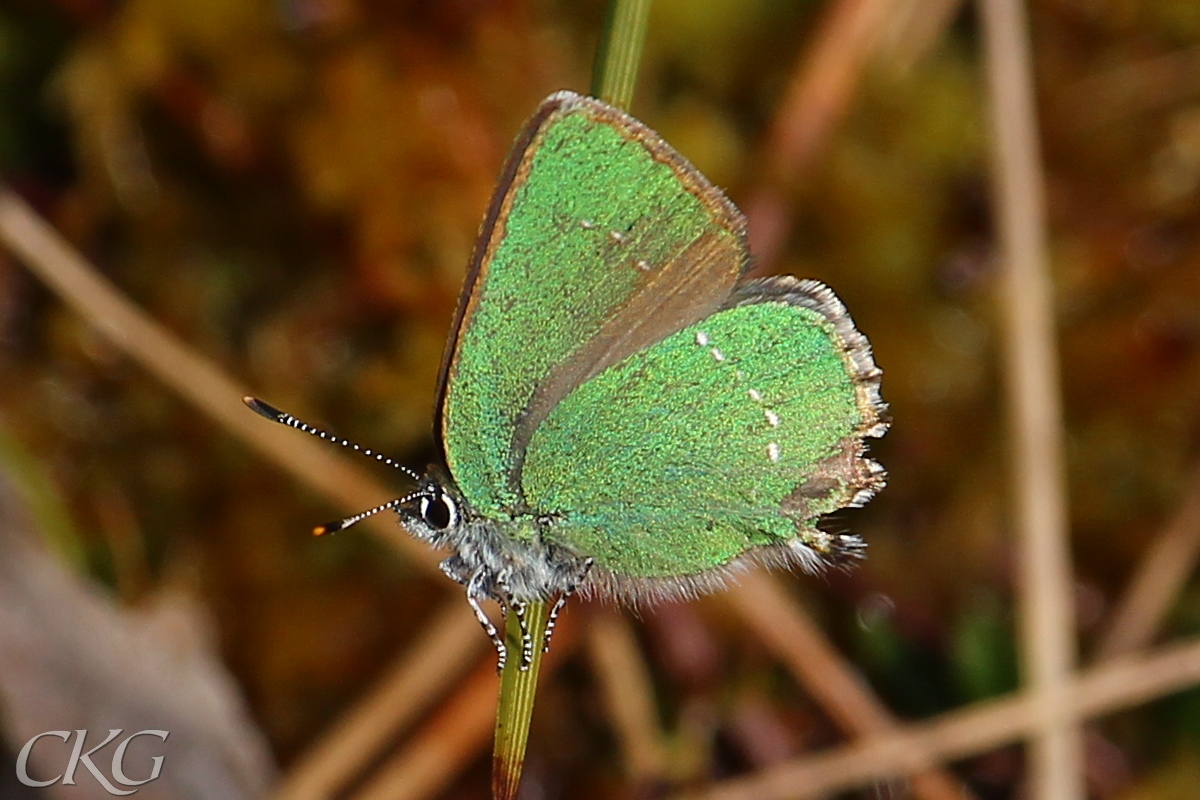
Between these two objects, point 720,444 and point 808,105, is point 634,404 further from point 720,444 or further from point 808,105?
point 808,105

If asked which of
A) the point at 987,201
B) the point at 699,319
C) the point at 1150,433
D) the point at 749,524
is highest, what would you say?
the point at 987,201

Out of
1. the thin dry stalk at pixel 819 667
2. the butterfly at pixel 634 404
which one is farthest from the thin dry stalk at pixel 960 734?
the butterfly at pixel 634 404

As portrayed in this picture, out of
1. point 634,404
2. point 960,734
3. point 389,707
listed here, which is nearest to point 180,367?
point 389,707

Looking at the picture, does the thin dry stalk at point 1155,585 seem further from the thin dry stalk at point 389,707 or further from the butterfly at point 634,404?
the thin dry stalk at point 389,707

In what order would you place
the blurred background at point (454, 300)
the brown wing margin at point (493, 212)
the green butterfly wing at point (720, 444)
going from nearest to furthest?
the brown wing margin at point (493, 212)
the green butterfly wing at point (720, 444)
the blurred background at point (454, 300)

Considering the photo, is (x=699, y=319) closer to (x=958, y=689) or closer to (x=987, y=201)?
(x=958, y=689)

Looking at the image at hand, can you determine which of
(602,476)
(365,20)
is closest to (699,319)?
(602,476)
